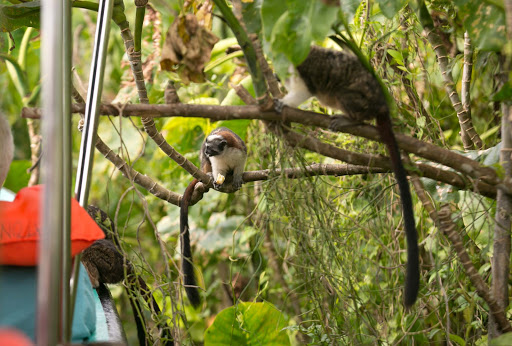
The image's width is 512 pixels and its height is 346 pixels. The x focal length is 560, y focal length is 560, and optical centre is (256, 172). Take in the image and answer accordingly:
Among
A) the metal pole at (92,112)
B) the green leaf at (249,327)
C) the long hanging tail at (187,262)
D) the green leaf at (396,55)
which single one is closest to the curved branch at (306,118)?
the metal pole at (92,112)

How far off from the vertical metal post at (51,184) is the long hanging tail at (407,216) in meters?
0.87

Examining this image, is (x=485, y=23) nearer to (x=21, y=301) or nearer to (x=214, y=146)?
(x=21, y=301)

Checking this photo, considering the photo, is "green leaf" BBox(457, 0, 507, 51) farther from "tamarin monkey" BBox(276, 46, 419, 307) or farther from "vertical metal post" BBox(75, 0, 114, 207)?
"vertical metal post" BBox(75, 0, 114, 207)

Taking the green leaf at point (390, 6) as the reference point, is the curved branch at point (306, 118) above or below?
below

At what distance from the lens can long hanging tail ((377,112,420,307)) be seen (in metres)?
1.43

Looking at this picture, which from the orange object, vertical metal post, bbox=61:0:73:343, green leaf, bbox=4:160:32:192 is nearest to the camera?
vertical metal post, bbox=61:0:73:343

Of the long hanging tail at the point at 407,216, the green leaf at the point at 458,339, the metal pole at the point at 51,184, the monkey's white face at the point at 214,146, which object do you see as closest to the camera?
the metal pole at the point at 51,184

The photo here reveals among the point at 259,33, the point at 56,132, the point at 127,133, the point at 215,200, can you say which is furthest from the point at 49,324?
the point at 127,133

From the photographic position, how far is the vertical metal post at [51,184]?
0.79 metres

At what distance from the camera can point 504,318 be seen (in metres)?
1.53

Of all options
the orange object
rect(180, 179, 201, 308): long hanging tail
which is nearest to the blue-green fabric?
the orange object

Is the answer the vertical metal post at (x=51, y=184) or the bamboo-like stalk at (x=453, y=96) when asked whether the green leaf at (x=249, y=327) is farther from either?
the vertical metal post at (x=51, y=184)

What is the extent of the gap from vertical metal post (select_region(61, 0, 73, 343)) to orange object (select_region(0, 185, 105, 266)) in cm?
11

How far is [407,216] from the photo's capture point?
1529mm
